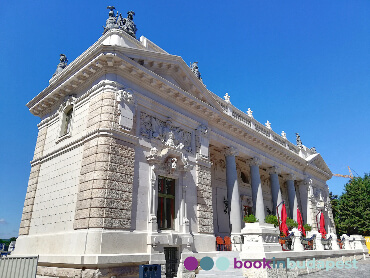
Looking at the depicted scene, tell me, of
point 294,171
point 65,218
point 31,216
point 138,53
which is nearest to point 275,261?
point 65,218

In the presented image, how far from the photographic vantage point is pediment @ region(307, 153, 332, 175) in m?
33.4

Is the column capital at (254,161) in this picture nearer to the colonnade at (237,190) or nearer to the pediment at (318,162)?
the colonnade at (237,190)

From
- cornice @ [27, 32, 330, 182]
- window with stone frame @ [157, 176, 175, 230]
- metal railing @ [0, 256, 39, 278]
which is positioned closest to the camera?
metal railing @ [0, 256, 39, 278]

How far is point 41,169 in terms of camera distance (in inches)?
655

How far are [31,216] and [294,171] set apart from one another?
80.2 ft

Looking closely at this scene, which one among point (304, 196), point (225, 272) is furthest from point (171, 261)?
point (304, 196)

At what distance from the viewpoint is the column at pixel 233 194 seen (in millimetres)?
19422

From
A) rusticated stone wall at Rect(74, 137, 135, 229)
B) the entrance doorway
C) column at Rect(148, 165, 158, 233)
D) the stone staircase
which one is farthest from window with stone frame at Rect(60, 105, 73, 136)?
the stone staircase

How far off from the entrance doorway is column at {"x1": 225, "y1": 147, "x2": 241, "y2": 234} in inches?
241

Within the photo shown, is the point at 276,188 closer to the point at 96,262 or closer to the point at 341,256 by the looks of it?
the point at 341,256

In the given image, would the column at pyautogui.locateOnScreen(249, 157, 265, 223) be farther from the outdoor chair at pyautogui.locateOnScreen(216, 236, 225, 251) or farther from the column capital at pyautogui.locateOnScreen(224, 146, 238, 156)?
the outdoor chair at pyautogui.locateOnScreen(216, 236, 225, 251)

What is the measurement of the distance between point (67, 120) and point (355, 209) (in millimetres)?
38055

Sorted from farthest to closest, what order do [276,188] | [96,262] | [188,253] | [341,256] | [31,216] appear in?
1. [276,188]
2. [341,256]
3. [31,216]
4. [188,253]
5. [96,262]

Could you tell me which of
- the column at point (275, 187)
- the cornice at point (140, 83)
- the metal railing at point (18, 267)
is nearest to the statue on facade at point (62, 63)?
the cornice at point (140, 83)
